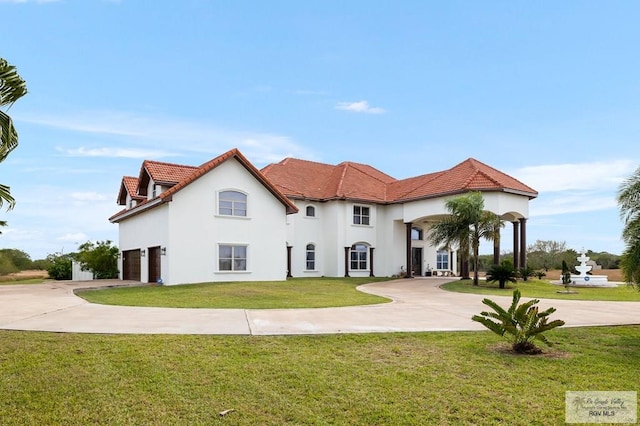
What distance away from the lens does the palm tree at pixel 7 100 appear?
8.27 m

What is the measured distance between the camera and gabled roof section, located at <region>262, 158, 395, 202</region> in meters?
32.7

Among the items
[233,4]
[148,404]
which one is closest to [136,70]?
[233,4]

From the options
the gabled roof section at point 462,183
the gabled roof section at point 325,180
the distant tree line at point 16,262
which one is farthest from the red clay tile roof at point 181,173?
the distant tree line at point 16,262

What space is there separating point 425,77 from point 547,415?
633 inches

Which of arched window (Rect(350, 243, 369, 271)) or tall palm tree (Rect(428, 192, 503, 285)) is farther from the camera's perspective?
arched window (Rect(350, 243, 369, 271))

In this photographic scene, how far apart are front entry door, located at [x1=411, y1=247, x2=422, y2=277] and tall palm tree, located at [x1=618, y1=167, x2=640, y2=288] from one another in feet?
86.8

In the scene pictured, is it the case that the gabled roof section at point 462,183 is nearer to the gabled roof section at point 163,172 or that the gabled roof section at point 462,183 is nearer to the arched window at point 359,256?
the arched window at point 359,256

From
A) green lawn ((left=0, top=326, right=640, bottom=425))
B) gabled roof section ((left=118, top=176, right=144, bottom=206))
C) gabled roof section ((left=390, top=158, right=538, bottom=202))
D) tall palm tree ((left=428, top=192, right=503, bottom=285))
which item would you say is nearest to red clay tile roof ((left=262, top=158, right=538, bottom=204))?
gabled roof section ((left=390, top=158, right=538, bottom=202))

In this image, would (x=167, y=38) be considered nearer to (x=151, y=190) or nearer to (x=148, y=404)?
(x=151, y=190)

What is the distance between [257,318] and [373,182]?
86.7ft

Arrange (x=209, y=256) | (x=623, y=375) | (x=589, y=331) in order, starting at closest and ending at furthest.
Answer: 1. (x=623, y=375)
2. (x=589, y=331)
3. (x=209, y=256)

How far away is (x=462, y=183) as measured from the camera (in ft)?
98.0

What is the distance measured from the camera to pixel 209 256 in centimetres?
2419

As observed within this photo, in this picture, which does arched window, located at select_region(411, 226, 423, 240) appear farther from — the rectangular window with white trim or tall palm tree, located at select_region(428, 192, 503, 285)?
the rectangular window with white trim
